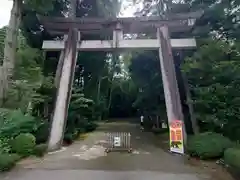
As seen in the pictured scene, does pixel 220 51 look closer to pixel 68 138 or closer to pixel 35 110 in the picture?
pixel 68 138

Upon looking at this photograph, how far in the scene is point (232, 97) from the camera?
9.48 m

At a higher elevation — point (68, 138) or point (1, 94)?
point (1, 94)

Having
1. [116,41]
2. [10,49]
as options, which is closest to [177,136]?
[116,41]

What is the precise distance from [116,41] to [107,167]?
20.7 ft

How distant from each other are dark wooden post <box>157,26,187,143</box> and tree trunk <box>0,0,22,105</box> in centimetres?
624

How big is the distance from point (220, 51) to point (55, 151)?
287 inches

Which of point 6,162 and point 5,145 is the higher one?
point 5,145

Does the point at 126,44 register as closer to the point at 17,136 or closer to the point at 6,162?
the point at 17,136

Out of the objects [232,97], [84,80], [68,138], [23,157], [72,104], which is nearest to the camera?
[23,157]

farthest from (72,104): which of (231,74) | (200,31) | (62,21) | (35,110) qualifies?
(231,74)

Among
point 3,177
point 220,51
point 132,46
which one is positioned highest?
point 132,46

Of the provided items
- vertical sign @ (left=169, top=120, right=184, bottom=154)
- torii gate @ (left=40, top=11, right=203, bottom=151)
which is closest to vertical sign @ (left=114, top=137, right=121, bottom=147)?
vertical sign @ (left=169, top=120, right=184, bottom=154)

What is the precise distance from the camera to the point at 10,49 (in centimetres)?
1088

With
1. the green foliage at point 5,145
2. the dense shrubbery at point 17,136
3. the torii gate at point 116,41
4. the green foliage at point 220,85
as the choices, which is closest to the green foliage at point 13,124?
the dense shrubbery at point 17,136
